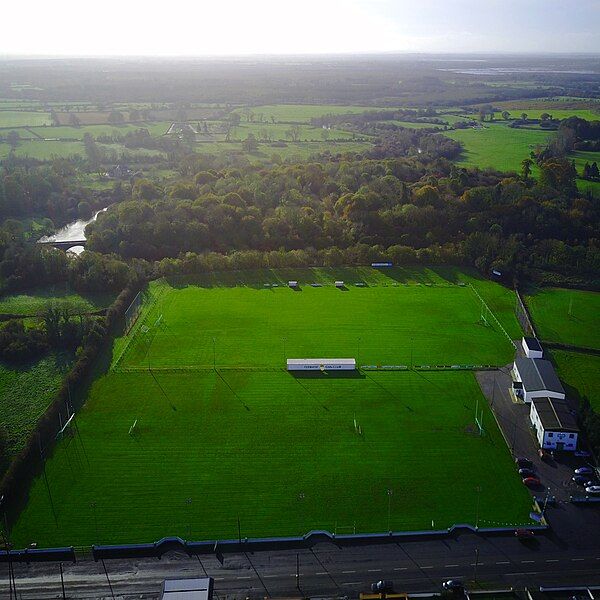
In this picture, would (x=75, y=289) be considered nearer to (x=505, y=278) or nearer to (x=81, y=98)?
(x=505, y=278)

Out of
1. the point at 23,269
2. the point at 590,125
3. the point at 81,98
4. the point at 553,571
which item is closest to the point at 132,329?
the point at 23,269

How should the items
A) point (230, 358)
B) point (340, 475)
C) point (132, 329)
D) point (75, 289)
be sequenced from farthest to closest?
point (75, 289) → point (132, 329) → point (230, 358) → point (340, 475)

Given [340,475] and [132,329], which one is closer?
[340,475]

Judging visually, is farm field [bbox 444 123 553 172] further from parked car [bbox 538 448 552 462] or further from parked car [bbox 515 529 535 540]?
parked car [bbox 515 529 535 540]

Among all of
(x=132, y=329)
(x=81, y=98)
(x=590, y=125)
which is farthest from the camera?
(x=81, y=98)

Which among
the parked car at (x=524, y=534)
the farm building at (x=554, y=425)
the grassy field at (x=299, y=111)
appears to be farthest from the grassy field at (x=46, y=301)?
the grassy field at (x=299, y=111)

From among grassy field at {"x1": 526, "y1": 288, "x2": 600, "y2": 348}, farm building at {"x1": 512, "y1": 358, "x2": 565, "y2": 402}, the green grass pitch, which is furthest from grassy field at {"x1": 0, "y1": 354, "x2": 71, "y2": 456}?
grassy field at {"x1": 526, "y1": 288, "x2": 600, "y2": 348}

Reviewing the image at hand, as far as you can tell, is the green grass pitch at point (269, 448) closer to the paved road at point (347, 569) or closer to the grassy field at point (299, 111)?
the paved road at point (347, 569)
